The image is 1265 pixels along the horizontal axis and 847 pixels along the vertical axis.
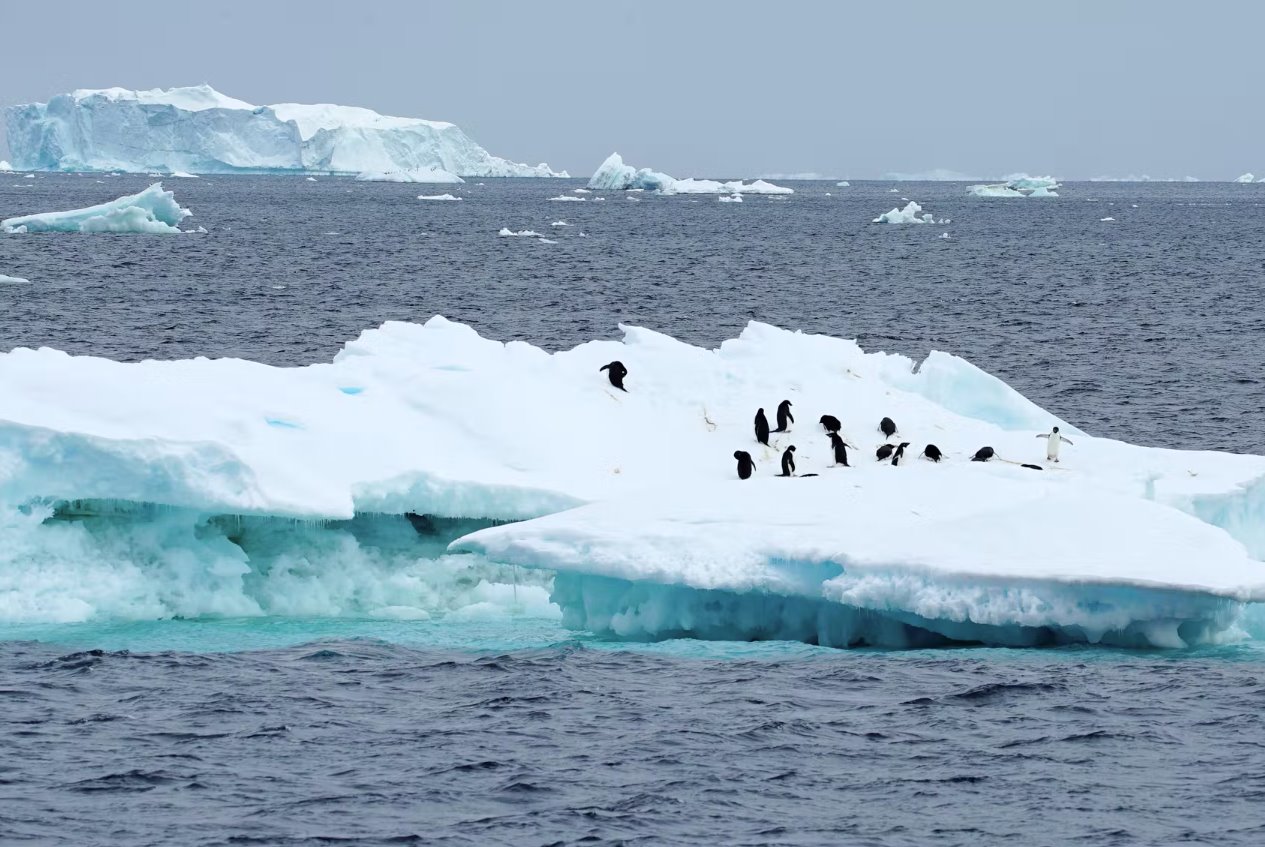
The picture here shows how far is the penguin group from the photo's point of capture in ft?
55.2

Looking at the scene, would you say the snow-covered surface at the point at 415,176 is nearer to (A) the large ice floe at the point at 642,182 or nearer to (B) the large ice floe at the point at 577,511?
(A) the large ice floe at the point at 642,182

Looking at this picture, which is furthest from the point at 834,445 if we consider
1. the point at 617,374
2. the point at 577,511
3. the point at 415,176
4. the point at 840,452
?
the point at 415,176

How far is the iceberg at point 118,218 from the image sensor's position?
6312cm

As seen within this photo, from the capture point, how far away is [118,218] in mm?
63656

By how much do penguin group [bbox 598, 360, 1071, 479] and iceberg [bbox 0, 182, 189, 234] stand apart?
4903cm

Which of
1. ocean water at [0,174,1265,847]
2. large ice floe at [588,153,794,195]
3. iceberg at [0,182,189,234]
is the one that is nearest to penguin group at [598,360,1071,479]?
ocean water at [0,174,1265,847]

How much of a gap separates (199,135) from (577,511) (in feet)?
466

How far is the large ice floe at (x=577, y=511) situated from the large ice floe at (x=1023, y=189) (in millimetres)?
129313

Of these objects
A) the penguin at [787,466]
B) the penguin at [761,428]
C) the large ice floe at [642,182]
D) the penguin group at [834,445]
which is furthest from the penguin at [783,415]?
the large ice floe at [642,182]

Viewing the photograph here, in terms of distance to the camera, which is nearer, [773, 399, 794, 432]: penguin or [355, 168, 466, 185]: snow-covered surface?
[773, 399, 794, 432]: penguin

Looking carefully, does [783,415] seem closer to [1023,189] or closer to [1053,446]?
[1053,446]

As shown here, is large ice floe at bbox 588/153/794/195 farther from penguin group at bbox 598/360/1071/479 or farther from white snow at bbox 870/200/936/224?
penguin group at bbox 598/360/1071/479

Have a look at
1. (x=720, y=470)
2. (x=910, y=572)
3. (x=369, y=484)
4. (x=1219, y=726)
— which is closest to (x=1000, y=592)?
(x=910, y=572)

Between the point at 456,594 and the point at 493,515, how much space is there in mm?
895
